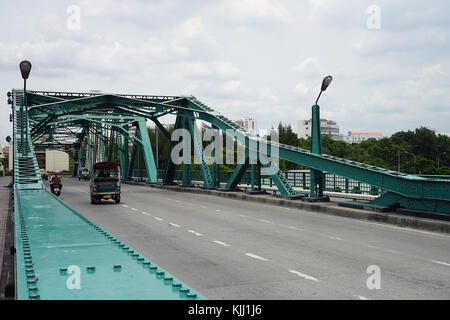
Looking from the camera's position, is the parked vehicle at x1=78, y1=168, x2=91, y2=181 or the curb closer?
the curb

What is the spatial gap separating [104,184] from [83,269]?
21.4 metres

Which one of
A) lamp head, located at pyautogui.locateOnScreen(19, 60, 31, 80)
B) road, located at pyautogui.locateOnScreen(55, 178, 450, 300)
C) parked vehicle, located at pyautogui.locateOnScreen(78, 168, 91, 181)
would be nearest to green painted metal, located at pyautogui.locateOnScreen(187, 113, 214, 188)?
road, located at pyautogui.locateOnScreen(55, 178, 450, 300)

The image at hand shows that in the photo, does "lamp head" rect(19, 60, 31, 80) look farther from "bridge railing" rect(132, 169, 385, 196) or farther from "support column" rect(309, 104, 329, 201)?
"bridge railing" rect(132, 169, 385, 196)

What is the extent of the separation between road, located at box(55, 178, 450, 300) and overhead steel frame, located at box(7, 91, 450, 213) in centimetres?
168

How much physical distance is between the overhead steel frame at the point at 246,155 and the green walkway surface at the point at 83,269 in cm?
1181

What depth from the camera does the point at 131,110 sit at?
42031 mm

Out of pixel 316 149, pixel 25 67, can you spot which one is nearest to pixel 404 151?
pixel 316 149

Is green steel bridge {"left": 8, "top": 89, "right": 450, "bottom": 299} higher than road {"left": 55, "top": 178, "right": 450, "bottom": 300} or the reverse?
higher

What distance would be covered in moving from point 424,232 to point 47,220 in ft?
35.6

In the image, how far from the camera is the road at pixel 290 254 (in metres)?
8.05

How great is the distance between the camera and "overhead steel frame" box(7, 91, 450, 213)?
16938mm
